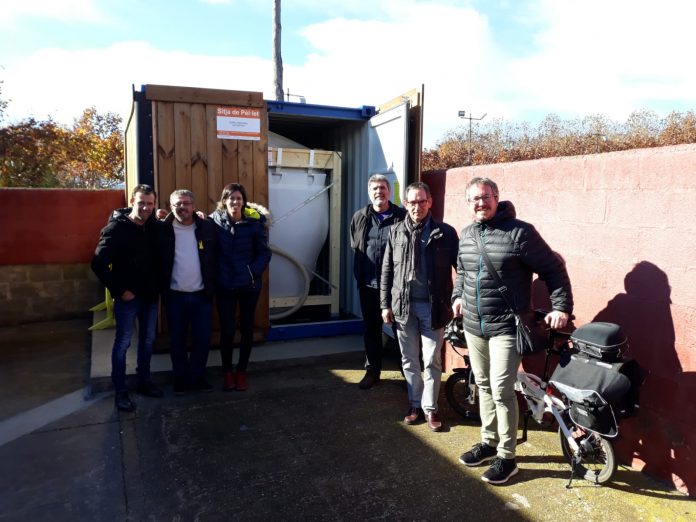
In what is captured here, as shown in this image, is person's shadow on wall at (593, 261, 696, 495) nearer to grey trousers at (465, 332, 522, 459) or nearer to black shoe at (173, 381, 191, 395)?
grey trousers at (465, 332, 522, 459)

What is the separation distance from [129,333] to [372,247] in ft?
6.34

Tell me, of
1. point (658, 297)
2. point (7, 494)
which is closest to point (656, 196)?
point (658, 297)

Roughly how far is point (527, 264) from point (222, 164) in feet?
10.2

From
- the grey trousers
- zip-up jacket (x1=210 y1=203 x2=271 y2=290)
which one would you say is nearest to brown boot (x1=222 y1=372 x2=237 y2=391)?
zip-up jacket (x1=210 y1=203 x2=271 y2=290)

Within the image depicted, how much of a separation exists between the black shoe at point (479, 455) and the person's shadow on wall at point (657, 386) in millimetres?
765

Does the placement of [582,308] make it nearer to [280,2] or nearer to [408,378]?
[408,378]

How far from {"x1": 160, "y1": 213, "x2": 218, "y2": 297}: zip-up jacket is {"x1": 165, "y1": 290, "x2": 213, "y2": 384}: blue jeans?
0.10 metres

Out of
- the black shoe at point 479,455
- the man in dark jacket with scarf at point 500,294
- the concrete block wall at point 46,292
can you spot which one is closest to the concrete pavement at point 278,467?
the black shoe at point 479,455

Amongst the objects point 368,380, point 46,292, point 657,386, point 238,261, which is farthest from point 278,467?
point 46,292

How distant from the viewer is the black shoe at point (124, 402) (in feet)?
12.6

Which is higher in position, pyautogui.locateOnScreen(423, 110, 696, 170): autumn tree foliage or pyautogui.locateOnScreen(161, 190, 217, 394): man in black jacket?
pyautogui.locateOnScreen(423, 110, 696, 170): autumn tree foliage

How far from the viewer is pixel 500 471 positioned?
9.60 feet

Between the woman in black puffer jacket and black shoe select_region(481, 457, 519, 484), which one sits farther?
the woman in black puffer jacket

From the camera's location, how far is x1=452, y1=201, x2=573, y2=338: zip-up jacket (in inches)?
109
